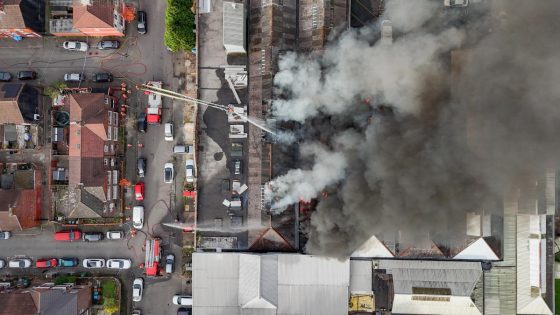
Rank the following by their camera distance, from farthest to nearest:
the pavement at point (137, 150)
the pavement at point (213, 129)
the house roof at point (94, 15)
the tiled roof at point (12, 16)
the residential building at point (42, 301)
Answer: the pavement at point (137, 150), the tiled roof at point (12, 16), the house roof at point (94, 15), the pavement at point (213, 129), the residential building at point (42, 301)

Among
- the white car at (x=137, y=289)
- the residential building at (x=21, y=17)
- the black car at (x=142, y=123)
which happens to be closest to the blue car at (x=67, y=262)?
the white car at (x=137, y=289)

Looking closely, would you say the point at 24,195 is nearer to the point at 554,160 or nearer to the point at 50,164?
the point at 50,164

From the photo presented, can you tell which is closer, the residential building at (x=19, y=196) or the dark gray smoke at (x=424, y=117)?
the dark gray smoke at (x=424, y=117)

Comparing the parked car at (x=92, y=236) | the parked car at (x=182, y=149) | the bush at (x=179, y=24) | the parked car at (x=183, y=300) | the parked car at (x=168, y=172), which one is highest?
the bush at (x=179, y=24)

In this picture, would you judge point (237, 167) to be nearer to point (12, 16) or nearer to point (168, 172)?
point (168, 172)

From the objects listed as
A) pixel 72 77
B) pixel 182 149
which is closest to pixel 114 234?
pixel 182 149

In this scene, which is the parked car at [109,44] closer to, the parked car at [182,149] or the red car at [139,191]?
the parked car at [182,149]
